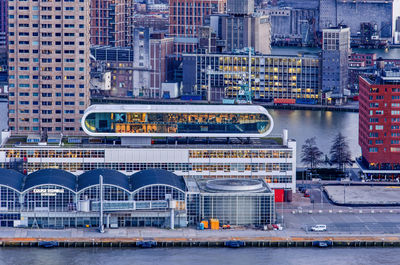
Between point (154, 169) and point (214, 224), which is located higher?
point (154, 169)

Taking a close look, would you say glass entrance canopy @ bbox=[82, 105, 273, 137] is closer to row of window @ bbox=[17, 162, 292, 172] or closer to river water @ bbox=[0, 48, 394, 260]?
row of window @ bbox=[17, 162, 292, 172]

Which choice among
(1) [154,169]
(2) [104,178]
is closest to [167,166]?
(1) [154,169]

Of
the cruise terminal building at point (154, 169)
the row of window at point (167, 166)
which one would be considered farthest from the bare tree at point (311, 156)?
the row of window at point (167, 166)

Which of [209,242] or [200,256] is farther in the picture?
[209,242]

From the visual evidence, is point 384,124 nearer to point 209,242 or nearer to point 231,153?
point 231,153

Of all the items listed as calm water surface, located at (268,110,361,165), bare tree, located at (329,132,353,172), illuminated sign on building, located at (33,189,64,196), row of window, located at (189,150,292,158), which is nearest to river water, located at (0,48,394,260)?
illuminated sign on building, located at (33,189,64,196)

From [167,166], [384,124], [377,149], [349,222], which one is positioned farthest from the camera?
[384,124]

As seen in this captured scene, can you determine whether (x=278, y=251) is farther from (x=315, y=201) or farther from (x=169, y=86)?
(x=169, y=86)
